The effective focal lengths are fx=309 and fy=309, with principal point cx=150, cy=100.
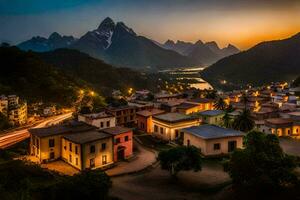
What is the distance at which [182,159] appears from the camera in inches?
1380

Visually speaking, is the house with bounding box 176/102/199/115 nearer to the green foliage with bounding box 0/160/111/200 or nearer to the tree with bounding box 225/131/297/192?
the tree with bounding box 225/131/297/192

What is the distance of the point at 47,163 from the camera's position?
41938mm

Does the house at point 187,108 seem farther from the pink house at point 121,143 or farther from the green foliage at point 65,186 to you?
the green foliage at point 65,186

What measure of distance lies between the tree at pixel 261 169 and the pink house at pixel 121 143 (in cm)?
1676

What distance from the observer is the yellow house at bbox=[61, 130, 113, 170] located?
38.6 metres

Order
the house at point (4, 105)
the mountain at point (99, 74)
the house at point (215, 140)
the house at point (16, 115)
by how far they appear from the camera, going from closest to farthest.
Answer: the house at point (215, 140), the house at point (4, 105), the house at point (16, 115), the mountain at point (99, 74)

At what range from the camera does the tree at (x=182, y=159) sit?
114 feet

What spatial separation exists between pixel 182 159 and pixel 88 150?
39.6 feet

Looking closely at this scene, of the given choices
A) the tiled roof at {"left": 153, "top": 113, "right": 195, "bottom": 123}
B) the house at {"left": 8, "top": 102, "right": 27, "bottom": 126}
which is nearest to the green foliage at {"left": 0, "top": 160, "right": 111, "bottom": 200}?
the tiled roof at {"left": 153, "top": 113, "right": 195, "bottom": 123}

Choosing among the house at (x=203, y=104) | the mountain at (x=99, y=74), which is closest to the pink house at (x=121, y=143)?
the house at (x=203, y=104)

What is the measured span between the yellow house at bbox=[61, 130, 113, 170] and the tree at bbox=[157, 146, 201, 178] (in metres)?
8.82

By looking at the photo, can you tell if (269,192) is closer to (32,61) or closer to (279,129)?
(279,129)

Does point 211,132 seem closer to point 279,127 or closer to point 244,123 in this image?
point 244,123

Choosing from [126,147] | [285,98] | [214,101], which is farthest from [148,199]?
[285,98]
